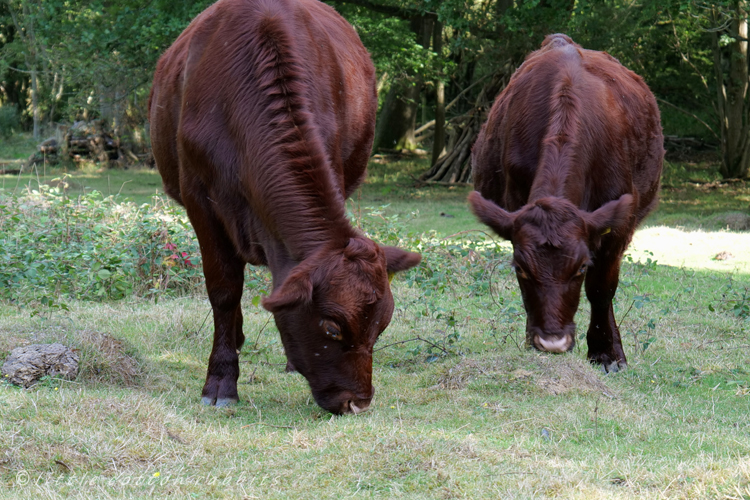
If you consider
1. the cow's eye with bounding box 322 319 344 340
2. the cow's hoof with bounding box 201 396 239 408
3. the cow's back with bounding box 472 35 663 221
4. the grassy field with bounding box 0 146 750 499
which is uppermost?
the cow's back with bounding box 472 35 663 221

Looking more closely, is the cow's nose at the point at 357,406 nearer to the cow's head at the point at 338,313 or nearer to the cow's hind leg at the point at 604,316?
the cow's head at the point at 338,313

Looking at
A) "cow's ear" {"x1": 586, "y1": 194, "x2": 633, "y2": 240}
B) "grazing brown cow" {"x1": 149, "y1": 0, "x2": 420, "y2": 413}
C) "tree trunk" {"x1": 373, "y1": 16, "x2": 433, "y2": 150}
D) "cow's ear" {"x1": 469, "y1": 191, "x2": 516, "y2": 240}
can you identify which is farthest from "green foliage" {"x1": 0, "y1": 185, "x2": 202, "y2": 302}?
"tree trunk" {"x1": 373, "y1": 16, "x2": 433, "y2": 150}

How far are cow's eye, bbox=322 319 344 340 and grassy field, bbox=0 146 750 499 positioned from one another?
496mm

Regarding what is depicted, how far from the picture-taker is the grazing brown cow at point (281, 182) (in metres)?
3.96

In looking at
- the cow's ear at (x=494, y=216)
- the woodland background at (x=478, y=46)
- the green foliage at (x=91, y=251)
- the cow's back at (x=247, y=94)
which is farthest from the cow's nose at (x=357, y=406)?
the woodland background at (x=478, y=46)

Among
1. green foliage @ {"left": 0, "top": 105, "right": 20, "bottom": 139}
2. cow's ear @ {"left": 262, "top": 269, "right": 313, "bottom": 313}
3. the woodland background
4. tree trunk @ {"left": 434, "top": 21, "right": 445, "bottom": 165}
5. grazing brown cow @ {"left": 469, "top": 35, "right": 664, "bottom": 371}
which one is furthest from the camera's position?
green foliage @ {"left": 0, "top": 105, "right": 20, "bottom": 139}

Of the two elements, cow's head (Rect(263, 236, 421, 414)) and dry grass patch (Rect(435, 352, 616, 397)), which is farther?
dry grass patch (Rect(435, 352, 616, 397))

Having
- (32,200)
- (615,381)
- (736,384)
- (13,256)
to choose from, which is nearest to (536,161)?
(615,381)

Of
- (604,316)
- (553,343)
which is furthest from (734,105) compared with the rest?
(553,343)

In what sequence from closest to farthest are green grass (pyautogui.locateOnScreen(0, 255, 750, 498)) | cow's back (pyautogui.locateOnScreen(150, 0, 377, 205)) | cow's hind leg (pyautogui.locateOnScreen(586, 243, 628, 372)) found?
green grass (pyautogui.locateOnScreen(0, 255, 750, 498)), cow's back (pyautogui.locateOnScreen(150, 0, 377, 205)), cow's hind leg (pyautogui.locateOnScreen(586, 243, 628, 372))

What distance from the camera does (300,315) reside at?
→ 4.05 metres

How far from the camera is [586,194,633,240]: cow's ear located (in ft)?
16.4

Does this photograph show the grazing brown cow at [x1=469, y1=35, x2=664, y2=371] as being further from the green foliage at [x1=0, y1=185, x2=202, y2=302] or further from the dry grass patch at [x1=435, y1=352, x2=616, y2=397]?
the green foliage at [x1=0, y1=185, x2=202, y2=302]

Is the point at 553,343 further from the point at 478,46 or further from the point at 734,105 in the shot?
the point at 734,105
